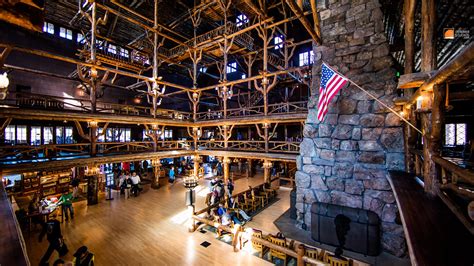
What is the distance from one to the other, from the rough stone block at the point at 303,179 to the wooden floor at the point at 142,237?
2.64 m

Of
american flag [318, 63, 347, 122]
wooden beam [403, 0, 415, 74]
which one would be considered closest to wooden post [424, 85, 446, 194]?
american flag [318, 63, 347, 122]

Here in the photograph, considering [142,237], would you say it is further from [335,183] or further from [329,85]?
[329,85]

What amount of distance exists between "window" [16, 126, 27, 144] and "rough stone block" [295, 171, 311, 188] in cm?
1957

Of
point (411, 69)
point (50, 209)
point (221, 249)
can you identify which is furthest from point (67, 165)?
point (411, 69)

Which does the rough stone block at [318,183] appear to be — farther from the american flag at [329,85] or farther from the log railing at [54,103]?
the log railing at [54,103]

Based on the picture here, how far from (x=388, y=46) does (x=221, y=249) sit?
386 inches

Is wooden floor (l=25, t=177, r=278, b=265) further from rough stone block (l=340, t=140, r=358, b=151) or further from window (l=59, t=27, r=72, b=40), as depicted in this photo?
window (l=59, t=27, r=72, b=40)

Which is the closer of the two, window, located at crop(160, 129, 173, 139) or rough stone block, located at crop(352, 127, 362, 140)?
rough stone block, located at crop(352, 127, 362, 140)

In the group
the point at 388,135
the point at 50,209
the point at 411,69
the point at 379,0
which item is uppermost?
the point at 379,0

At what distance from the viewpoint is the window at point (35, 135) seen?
14.0 meters

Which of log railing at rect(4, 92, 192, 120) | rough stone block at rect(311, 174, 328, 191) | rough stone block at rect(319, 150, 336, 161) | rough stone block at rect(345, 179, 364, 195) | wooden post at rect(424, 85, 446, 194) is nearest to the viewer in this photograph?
wooden post at rect(424, 85, 446, 194)

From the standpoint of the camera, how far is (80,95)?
643 inches

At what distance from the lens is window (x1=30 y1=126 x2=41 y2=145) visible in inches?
551

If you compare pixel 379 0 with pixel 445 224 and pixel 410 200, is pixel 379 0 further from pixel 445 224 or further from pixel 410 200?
pixel 445 224
